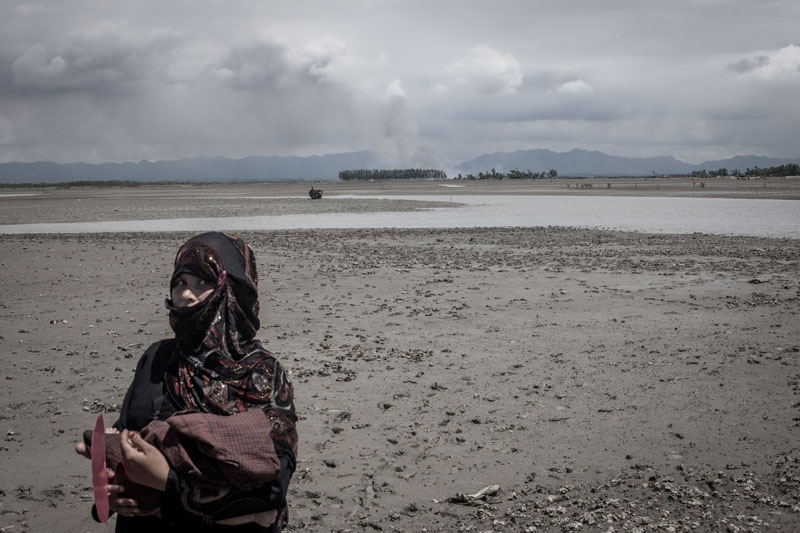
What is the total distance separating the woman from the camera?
7.07 ft

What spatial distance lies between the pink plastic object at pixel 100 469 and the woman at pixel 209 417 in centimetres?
7

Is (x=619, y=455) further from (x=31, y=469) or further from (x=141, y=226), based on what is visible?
(x=141, y=226)

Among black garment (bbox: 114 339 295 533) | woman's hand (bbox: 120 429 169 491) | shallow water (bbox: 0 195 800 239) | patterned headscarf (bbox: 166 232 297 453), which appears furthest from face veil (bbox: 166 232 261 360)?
shallow water (bbox: 0 195 800 239)

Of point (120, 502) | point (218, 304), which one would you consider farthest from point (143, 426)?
point (218, 304)

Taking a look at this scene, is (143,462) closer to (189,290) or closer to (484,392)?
(189,290)

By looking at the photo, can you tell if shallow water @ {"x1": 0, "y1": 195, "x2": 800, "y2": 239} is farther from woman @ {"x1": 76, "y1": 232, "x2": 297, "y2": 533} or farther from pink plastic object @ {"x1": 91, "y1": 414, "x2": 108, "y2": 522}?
pink plastic object @ {"x1": 91, "y1": 414, "x2": 108, "y2": 522}

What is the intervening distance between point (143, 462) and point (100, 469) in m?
0.13

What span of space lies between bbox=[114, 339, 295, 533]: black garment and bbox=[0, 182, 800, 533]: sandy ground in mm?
2916

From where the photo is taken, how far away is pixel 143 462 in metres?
2.13

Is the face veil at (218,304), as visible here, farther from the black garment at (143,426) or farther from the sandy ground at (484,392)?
the sandy ground at (484,392)

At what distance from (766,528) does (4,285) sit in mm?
15989

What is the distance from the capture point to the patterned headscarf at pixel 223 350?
2389 mm

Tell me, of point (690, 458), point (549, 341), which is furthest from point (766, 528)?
point (549, 341)

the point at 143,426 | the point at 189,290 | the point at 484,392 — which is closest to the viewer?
the point at 143,426
